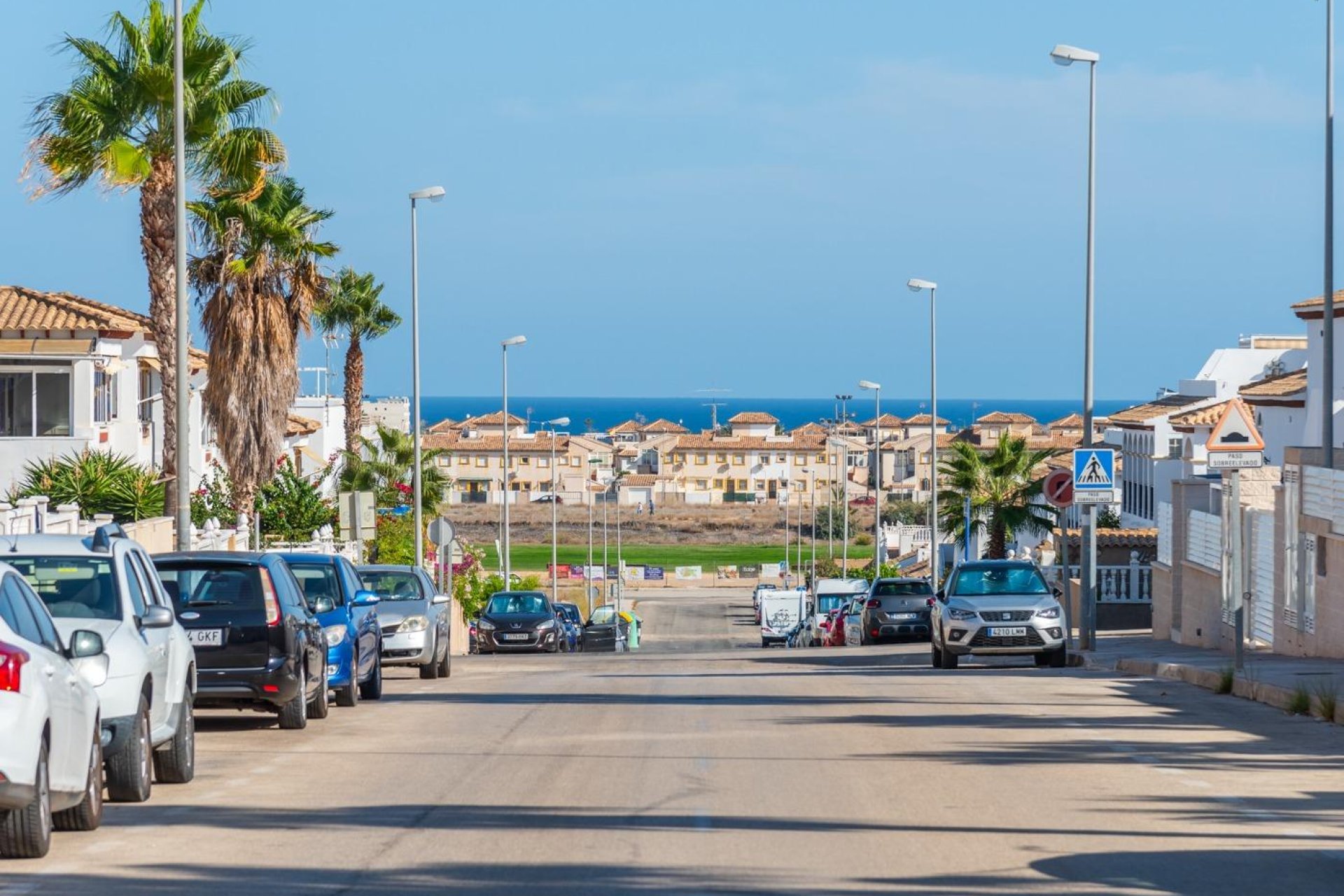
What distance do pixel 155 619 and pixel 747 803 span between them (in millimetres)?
3952

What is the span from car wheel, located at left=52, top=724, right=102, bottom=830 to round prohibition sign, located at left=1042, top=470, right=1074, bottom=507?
22.0 metres

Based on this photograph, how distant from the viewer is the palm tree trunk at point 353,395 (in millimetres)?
62906

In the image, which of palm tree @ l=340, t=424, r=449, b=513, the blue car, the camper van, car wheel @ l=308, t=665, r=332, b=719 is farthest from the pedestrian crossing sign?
the camper van

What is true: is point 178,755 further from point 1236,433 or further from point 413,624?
point 413,624

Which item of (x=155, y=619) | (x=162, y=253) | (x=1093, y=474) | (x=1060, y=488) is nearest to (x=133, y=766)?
→ (x=155, y=619)

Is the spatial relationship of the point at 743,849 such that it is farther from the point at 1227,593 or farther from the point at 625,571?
the point at 625,571

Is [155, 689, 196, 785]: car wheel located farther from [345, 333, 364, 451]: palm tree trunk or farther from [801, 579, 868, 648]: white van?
[345, 333, 364, 451]: palm tree trunk

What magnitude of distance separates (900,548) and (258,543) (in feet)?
283

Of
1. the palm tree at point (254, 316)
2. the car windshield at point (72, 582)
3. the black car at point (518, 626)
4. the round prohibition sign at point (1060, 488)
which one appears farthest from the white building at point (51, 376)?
the car windshield at point (72, 582)

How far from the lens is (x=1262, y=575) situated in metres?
29.8

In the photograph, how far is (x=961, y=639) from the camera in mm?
28703

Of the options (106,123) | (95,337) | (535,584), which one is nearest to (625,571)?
(535,584)

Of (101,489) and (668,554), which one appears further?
(668,554)

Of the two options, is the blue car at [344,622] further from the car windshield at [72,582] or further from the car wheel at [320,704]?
the car windshield at [72,582]
